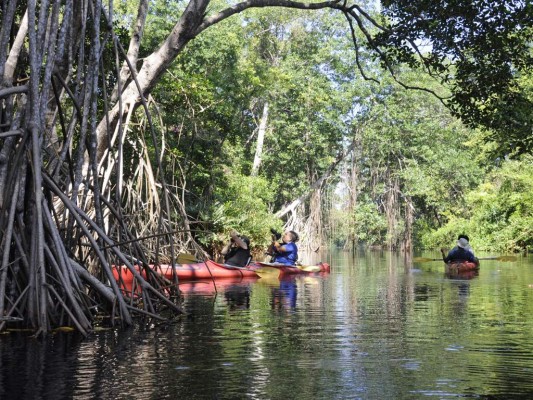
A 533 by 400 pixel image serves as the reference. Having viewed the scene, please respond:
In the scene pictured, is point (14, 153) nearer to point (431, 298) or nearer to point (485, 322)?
point (485, 322)

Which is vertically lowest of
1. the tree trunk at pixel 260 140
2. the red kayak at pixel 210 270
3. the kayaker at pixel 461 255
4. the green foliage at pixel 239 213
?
the red kayak at pixel 210 270

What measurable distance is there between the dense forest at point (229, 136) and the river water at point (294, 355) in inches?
25.3

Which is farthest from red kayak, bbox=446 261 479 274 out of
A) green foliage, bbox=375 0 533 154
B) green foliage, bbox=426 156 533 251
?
green foliage, bbox=426 156 533 251

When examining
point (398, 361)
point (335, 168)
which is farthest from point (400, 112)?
point (398, 361)

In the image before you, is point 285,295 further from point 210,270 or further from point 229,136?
point 229,136

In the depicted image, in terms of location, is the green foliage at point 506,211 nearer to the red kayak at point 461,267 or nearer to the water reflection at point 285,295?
the red kayak at point 461,267

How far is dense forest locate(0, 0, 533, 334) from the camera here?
7008 millimetres

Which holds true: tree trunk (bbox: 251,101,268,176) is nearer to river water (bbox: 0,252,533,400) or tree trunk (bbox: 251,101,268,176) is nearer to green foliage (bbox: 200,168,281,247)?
green foliage (bbox: 200,168,281,247)

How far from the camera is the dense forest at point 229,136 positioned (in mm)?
7008

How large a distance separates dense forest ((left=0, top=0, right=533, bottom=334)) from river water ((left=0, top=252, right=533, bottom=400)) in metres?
0.64

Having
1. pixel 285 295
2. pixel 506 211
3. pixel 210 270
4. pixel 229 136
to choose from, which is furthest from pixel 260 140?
pixel 285 295

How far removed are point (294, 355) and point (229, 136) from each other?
16.3 m

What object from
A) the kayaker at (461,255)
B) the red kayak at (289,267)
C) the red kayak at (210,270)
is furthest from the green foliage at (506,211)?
the red kayak at (210,270)

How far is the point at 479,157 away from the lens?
107 ft
